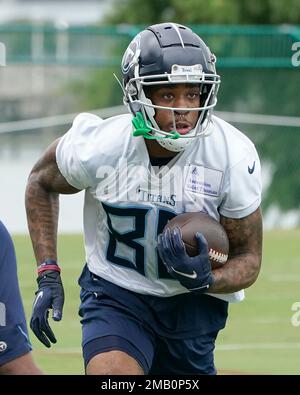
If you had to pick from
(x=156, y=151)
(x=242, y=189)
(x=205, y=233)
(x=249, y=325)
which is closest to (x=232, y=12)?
(x=249, y=325)

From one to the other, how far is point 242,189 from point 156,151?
397 mm

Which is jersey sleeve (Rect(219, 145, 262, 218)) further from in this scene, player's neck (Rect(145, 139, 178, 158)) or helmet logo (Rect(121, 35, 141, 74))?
helmet logo (Rect(121, 35, 141, 74))

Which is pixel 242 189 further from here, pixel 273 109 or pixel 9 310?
pixel 273 109

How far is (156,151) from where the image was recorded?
4.82m

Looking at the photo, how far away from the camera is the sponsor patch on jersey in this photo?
473cm

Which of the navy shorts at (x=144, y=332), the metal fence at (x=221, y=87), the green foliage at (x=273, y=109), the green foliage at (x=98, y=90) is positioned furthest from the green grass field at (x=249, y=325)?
the green foliage at (x=98, y=90)

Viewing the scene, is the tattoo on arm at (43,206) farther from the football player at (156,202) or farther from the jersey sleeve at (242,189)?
the jersey sleeve at (242,189)

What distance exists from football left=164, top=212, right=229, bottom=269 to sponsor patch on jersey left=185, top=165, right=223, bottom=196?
4.4 inches

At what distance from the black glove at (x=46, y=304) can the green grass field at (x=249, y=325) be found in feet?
6.90

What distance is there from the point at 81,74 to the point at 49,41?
791 mm

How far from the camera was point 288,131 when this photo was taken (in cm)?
1520

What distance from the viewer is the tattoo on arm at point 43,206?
198 inches
